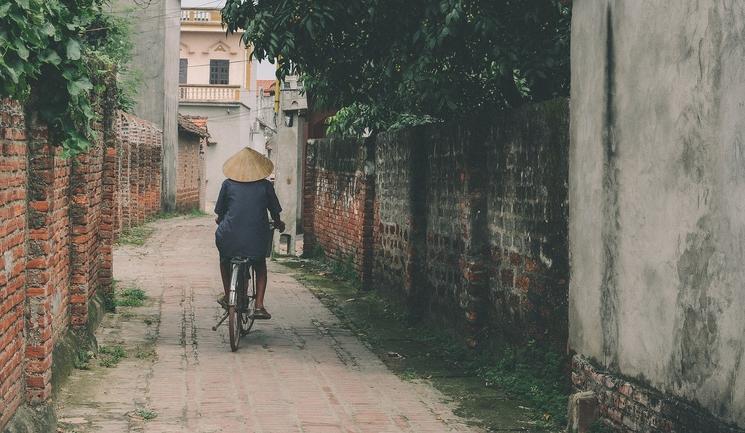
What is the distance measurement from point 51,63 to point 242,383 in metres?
3.40

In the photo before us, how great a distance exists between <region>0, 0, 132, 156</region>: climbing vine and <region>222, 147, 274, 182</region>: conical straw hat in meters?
2.96

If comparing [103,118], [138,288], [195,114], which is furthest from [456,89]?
[195,114]

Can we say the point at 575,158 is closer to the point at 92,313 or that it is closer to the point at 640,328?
the point at 640,328

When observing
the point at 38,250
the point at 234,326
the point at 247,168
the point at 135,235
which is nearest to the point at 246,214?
the point at 247,168

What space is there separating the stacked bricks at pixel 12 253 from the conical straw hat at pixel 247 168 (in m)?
4.00

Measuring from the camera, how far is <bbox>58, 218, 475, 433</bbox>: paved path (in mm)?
7312

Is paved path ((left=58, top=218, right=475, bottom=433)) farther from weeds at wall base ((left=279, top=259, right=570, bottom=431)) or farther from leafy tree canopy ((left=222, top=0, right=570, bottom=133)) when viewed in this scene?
leafy tree canopy ((left=222, top=0, right=570, bottom=133))

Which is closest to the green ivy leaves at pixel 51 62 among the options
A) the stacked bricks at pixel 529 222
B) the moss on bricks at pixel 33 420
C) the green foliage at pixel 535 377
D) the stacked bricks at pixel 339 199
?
the moss on bricks at pixel 33 420

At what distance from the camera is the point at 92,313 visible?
10.3 metres

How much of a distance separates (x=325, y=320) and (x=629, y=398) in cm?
637

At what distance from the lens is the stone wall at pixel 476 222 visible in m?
8.21

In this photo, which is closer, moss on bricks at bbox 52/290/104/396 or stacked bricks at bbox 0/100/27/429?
stacked bricks at bbox 0/100/27/429

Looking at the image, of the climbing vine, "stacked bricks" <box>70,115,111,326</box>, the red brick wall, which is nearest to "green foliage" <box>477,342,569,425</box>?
"stacked bricks" <box>70,115,111,326</box>

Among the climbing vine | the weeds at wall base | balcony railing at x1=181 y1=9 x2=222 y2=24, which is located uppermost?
balcony railing at x1=181 y1=9 x2=222 y2=24
